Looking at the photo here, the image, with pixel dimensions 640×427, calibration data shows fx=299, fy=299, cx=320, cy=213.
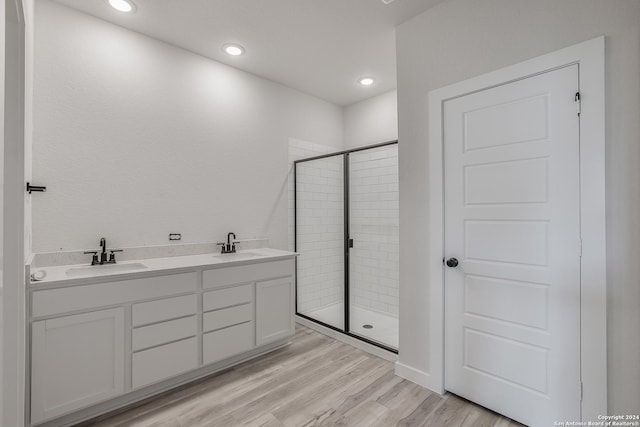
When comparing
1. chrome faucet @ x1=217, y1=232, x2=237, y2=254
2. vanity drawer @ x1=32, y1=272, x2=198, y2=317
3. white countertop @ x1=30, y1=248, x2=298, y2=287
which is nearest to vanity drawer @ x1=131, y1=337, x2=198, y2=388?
vanity drawer @ x1=32, y1=272, x2=198, y2=317

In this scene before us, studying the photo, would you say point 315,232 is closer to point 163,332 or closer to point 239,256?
point 239,256

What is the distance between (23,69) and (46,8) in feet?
3.89

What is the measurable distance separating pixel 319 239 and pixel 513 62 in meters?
2.44

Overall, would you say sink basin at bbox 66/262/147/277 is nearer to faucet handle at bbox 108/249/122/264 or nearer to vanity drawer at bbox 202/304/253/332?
faucet handle at bbox 108/249/122/264

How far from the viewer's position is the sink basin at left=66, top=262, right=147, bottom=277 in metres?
2.01

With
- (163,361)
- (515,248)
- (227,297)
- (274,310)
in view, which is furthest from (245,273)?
(515,248)

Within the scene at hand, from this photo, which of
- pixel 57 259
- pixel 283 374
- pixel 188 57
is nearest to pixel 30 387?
pixel 57 259

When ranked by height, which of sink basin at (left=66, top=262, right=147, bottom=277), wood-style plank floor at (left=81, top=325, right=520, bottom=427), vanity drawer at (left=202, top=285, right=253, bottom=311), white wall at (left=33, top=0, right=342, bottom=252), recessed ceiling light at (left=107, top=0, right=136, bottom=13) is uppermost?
recessed ceiling light at (left=107, top=0, right=136, bottom=13)

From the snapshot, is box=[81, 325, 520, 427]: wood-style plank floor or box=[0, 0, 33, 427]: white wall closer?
box=[0, 0, 33, 427]: white wall

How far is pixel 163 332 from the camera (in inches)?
81.4

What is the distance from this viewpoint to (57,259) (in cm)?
211

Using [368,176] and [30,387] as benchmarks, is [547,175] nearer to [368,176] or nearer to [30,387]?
[368,176]

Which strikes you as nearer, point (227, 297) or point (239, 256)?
point (227, 297)

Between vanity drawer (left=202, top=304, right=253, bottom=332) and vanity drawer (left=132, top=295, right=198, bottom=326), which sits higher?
vanity drawer (left=132, top=295, right=198, bottom=326)
